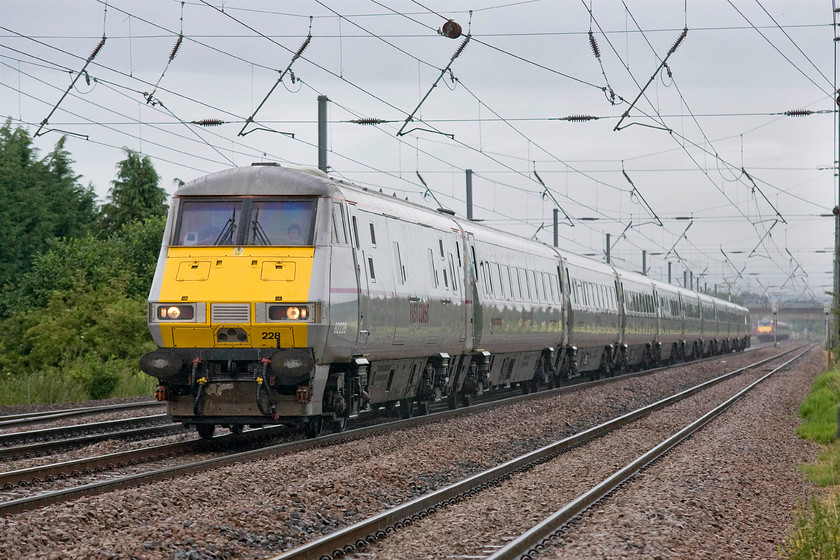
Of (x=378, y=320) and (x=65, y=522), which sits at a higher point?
(x=378, y=320)

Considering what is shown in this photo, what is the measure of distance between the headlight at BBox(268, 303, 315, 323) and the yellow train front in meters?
0.01

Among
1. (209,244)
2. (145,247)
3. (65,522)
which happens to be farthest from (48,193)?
(65,522)

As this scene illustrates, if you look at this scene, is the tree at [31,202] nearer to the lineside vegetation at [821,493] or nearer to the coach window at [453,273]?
the coach window at [453,273]

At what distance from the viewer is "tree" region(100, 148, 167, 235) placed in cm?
6034

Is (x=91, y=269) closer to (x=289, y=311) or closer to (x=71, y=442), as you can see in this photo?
(x=71, y=442)

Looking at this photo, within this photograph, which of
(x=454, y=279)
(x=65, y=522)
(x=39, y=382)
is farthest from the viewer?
(x=39, y=382)

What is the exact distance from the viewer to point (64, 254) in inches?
1613

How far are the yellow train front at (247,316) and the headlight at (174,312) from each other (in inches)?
0.5

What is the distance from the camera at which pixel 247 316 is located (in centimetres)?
1377

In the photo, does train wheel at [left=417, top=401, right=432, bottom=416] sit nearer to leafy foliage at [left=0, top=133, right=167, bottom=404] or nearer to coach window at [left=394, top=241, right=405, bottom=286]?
coach window at [left=394, top=241, right=405, bottom=286]

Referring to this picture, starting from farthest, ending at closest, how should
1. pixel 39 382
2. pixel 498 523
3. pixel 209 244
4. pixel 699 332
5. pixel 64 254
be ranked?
pixel 699 332
pixel 64 254
pixel 39 382
pixel 209 244
pixel 498 523

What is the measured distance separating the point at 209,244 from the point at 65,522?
6185 mm

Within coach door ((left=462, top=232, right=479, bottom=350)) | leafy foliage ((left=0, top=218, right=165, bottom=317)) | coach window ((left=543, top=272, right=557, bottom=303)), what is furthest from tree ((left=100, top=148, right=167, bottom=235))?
coach door ((left=462, top=232, right=479, bottom=350))

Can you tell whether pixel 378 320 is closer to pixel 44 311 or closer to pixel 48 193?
pixel 44 311
